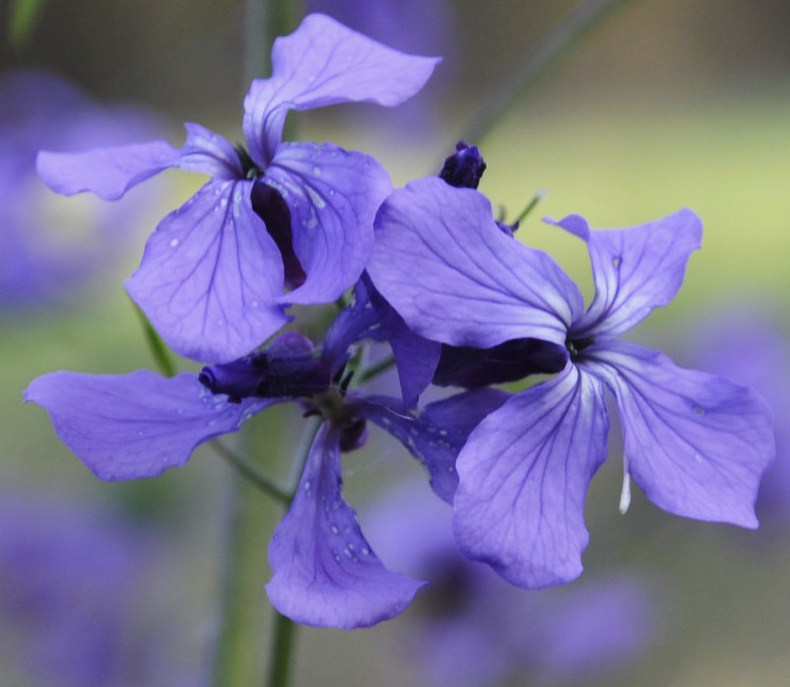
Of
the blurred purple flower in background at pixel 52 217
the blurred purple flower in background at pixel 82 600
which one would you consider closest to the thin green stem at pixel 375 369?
the blurred purple flower in background at pixel 82 600

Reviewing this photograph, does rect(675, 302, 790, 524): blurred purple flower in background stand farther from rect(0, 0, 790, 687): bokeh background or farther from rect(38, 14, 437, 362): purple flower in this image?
rect(38, 14, 437, 362): purple flower

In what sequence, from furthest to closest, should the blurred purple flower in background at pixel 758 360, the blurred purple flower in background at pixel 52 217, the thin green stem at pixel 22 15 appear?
the blurred purple flower in background at pixel 52 217, the blurred purple flower in background at pixel 758 360, the thin green stem at pixel 22 15

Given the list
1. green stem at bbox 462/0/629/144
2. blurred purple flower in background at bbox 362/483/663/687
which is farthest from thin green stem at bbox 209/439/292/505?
blurred purple flower in background at bbox 362/483/663/687

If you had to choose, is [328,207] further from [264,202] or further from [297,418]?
[297,418]

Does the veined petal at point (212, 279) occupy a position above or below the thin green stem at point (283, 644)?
above

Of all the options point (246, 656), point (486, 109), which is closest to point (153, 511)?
point (246, 656)

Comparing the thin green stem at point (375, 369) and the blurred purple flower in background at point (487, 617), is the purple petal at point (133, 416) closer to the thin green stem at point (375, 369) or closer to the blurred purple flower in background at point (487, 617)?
the thin green stem at point (375, 369)
